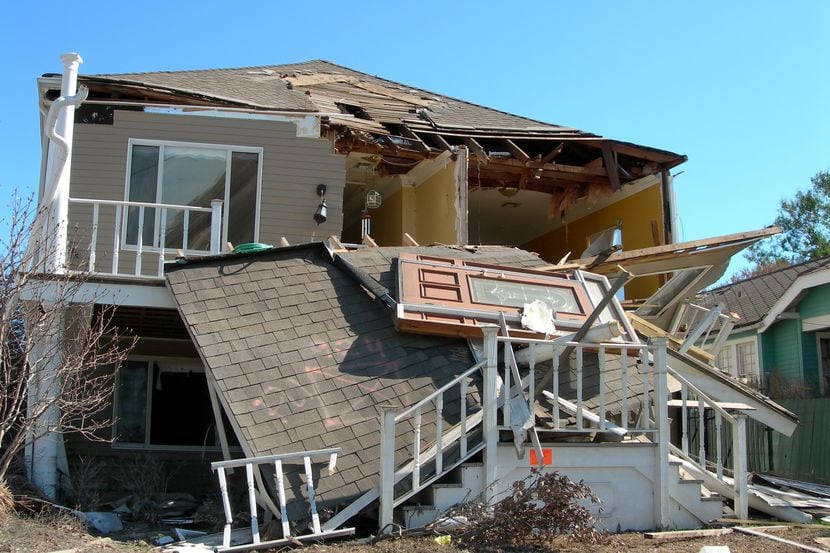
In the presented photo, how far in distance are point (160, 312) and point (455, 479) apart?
452 centimetres

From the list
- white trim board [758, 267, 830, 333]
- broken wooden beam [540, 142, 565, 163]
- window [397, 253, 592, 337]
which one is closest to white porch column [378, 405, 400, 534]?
window [397, 253, 592, 337]

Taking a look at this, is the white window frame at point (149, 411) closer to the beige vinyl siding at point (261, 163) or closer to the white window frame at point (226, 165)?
the beige vinyl siding at point (261, 163)

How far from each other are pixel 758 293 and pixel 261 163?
16.7 metres

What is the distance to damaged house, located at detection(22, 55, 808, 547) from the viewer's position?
728cm

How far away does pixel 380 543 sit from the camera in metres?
6.50

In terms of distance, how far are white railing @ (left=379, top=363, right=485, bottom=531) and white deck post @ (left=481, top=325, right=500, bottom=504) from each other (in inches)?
4.0

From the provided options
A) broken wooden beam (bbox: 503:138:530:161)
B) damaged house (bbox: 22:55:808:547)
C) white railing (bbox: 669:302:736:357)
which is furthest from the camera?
broken wooden beam (bbox: 503:138:530:161)

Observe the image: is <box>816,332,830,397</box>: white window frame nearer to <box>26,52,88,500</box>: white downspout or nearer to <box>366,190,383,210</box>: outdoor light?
<box>366,190,383,210</box>: outdoor light

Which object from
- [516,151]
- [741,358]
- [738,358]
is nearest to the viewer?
[516,151]

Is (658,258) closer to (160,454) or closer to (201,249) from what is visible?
(201,249)

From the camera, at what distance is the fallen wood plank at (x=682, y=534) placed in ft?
22.8

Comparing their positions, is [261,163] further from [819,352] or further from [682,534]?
[819,352]

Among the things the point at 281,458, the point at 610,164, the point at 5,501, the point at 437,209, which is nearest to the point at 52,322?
the point at 5,501

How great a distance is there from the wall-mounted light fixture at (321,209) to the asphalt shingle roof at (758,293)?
42.7ft
